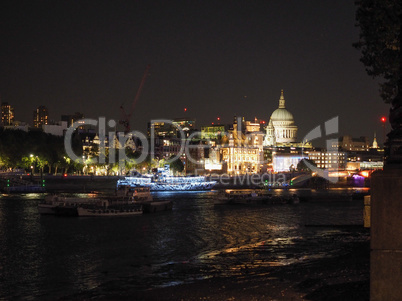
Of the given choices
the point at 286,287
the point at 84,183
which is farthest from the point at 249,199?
the point at 286,287

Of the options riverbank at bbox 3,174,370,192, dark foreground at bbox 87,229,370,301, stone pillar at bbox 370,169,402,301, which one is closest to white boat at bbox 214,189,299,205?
riverbank at bbox 3,174,370,192

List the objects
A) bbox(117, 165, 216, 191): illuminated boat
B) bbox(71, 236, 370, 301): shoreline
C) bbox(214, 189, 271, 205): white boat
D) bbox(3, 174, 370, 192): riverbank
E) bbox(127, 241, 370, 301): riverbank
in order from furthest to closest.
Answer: bbox(117, 165, 216, 191): illuminated boat < bbox(3, 174, 370, 192): riverbank < bbox(214, 189, 271, 205): white boat < bbox(71, 236, 370, 301): shoreline < bbox(127, 241, 370, 301): riverbank

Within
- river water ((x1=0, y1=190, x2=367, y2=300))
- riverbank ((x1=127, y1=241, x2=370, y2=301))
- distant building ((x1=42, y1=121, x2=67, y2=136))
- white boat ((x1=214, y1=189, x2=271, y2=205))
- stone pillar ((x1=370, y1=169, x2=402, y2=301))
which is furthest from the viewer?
distant building ((x1=42, y1=121, x2=67, y2=136))

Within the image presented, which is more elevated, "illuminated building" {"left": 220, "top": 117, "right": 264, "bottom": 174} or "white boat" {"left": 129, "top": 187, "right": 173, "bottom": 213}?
"illuminated building" {"left": 220, "top": 117, "right": 264, "bottom": 174}

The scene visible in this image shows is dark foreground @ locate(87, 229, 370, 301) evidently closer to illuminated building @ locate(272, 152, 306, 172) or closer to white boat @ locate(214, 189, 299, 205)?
white boat @ locate(214, 189, 299, 205)

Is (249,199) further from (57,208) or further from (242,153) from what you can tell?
(242,153)

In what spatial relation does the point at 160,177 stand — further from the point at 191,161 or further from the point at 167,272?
the point at 167,272

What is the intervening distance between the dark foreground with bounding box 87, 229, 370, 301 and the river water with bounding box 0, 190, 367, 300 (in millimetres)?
1813

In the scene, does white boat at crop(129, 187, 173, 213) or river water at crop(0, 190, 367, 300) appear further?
white boat at crop(129, 187, 173, 213)

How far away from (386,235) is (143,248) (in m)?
20.7

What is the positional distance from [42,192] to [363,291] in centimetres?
7020

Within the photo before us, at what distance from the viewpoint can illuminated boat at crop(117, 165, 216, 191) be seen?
94.1 m

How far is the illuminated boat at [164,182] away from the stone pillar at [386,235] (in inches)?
3309

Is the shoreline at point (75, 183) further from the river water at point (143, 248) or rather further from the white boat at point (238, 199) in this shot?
the river water at point (143, 248)
